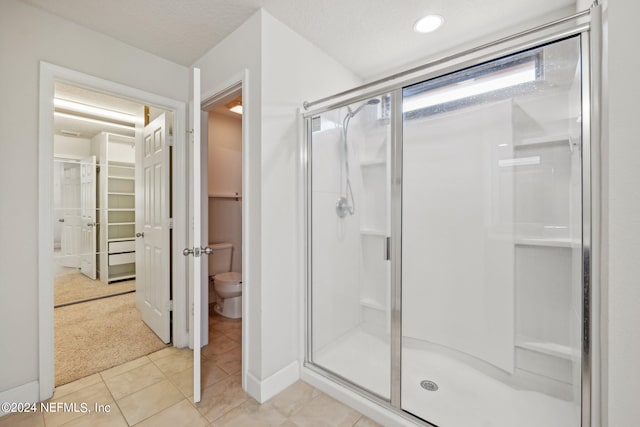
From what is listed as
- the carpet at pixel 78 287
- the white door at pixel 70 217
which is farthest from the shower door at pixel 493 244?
the white door at pixel 70 217

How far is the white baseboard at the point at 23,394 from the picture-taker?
156 cm

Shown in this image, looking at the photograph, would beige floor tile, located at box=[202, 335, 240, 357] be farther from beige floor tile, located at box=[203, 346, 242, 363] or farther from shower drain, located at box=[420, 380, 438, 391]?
shower drain, located at box=[420, 380, 438, 391]

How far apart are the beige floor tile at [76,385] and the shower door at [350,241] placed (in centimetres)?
154

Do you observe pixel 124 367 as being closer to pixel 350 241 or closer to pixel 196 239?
pixel 196 239

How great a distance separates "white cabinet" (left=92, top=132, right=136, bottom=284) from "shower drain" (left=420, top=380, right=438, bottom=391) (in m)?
4.74

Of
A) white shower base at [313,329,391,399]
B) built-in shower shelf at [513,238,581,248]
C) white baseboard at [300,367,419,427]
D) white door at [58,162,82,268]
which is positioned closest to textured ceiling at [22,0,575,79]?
built-in shower shelf at [513,238,581,248]

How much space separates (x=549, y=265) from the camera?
1.77 metres

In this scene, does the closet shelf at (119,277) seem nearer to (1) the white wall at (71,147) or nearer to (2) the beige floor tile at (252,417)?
(1) the white wall at (71,147)

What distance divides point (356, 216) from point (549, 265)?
54.5 inches

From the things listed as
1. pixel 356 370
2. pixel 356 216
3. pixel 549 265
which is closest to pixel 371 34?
pixel 356 216

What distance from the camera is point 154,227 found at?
2584mm

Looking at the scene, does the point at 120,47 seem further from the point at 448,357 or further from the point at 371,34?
the point at 448,357

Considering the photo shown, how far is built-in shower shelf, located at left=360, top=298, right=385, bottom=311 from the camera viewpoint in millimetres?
2368

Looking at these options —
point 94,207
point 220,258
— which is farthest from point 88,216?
point 220,258
